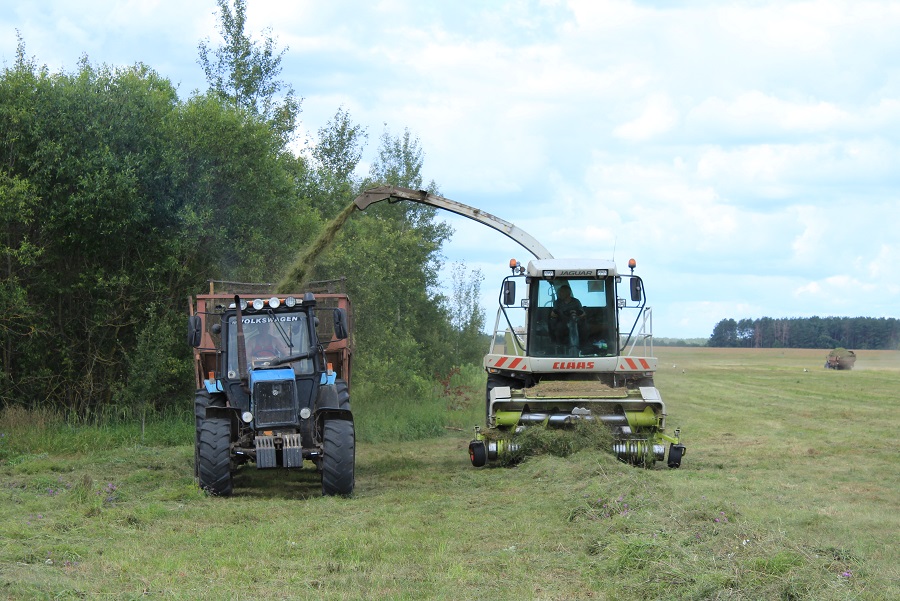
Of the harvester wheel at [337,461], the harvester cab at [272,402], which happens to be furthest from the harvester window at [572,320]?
the harvester wheel at [337,461]

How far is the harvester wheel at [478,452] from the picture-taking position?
14.2m

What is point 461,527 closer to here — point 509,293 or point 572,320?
point 509,293

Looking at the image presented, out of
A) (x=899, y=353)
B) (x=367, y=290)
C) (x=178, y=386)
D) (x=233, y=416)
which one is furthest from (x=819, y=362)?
(x=233, y=416)

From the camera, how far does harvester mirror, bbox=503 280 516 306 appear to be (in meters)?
15.3

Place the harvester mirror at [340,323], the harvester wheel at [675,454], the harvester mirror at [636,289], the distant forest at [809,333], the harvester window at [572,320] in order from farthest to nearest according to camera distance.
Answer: the distant forest at [809,333] → the harvester window at [572,320] → the harvester mirror at [636,289] → the harvester wheel at [675,454] → the harvester mirror at [340,323]

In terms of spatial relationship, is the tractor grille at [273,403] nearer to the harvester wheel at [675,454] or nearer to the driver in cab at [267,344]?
the driver in cab at [267,344]

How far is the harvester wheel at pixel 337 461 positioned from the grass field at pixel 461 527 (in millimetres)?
257

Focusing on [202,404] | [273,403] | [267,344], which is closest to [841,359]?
[267,344]

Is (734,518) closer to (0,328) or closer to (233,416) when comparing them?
(233,416)

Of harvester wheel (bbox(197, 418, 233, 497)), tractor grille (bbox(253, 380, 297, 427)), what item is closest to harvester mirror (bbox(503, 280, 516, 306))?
tractor grille (bbox(253, 380, 297, 427))

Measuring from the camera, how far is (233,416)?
1223 cm

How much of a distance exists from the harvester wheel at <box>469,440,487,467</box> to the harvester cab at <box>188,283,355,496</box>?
87.3 inches

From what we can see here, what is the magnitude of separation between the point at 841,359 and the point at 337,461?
48702 millimetres

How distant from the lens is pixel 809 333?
85000 mm
